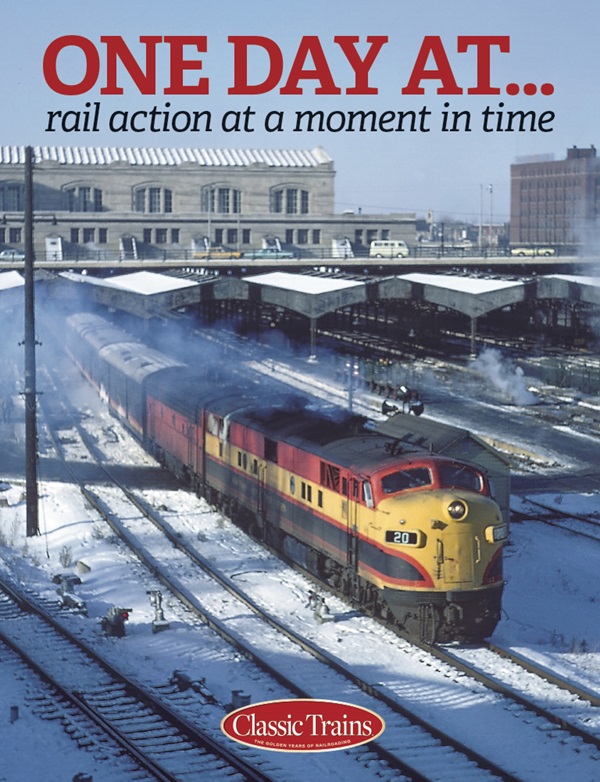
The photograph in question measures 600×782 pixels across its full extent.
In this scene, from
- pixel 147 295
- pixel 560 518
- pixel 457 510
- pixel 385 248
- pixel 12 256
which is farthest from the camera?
pixel 385 248

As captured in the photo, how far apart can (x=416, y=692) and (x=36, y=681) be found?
5972 millimetres

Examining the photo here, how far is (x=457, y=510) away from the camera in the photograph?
18531mm

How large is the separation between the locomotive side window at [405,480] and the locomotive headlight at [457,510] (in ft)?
2.12

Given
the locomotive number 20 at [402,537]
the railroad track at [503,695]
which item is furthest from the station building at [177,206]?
the railroad track at [503,695]

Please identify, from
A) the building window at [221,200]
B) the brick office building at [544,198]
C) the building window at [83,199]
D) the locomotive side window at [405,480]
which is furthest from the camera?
the brick office building at [544,198]

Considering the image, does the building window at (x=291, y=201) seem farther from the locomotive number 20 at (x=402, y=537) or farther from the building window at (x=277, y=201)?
the locomotive number 20 at (x=402, y=537)

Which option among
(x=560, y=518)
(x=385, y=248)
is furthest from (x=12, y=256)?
(x=560, y=518)

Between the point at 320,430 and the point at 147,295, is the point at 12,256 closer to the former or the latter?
the point at 147,295

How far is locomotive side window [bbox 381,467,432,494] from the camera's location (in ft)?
62.4

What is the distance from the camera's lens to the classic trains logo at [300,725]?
49.0ft

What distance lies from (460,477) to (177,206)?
94658 millimetres

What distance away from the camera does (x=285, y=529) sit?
23.8m

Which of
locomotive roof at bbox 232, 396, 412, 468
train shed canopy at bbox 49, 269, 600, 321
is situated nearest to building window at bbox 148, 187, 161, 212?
train shed canopy at bbox 49, 269, 600, 321

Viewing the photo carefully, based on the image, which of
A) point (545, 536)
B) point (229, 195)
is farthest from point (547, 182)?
point (545, 536)
